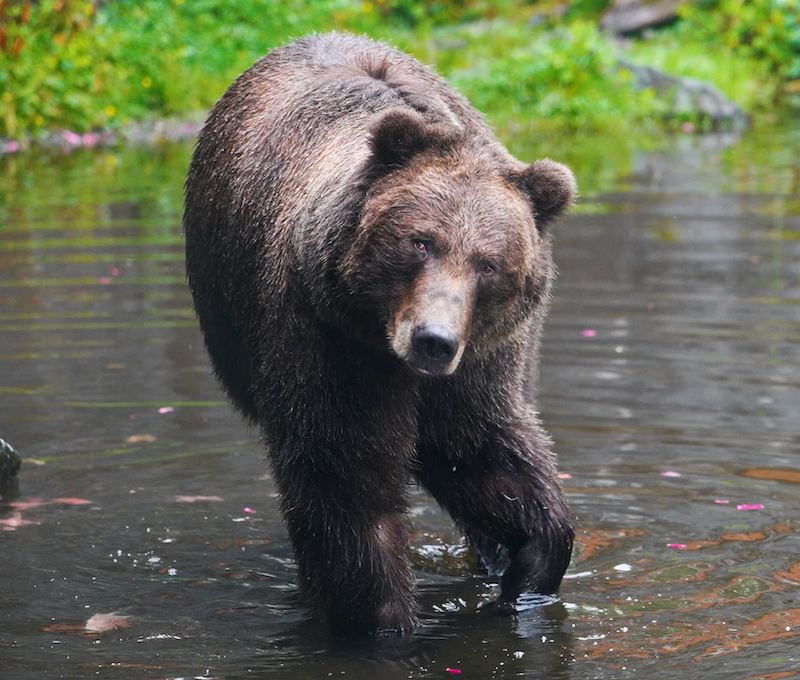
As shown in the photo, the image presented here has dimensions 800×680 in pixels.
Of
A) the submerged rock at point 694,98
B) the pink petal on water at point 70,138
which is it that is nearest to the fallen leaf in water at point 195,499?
the pink petal on water at point 70,138

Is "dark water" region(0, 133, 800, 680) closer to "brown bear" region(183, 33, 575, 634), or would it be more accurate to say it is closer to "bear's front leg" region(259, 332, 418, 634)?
"bear's front leg" region(259, 332, 418, 634)

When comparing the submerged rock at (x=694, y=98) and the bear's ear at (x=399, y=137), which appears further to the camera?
the submerged rock at (x=694, y=98)

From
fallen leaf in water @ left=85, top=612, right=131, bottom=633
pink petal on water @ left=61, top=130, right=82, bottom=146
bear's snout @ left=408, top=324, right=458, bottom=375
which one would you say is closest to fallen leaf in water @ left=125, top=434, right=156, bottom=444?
fallen leaf in water @ left=85, top=612, right=131, bottom=633

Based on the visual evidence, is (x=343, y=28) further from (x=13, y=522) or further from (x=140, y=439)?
(x=13, y=522)

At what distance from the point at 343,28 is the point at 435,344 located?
61.9 ft

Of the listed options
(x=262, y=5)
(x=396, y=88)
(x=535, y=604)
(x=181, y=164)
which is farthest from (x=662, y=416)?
(x=262, y=5)

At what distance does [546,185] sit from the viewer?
4438 mm

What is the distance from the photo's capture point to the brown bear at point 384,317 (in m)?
4.22

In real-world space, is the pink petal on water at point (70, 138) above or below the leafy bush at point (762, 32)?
below

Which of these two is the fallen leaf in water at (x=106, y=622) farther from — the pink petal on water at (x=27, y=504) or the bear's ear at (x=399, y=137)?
the bear's ear at (x=399, y=137)

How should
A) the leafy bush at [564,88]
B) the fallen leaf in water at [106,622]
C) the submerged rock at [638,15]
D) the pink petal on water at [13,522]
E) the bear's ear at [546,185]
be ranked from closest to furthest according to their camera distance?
the bear's ear at [546,185] → the fallen leaf in water at [106,622] → the pink petal on water at [13,522] → the leafy bush at [564,88] → the submerged rock at [638,15]

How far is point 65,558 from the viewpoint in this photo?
556 cm

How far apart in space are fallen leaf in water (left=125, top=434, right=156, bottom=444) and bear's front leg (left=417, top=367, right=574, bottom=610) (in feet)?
8.12

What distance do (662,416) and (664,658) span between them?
3088 millimetres
